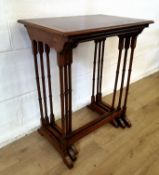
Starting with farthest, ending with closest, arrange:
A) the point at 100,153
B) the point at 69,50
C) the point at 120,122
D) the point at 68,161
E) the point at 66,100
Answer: the point at 120,122
the point at 100,153
the point at 68,161
the point at 66,100
the point at 69,50

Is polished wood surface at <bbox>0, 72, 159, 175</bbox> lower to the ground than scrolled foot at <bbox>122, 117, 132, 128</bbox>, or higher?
lower

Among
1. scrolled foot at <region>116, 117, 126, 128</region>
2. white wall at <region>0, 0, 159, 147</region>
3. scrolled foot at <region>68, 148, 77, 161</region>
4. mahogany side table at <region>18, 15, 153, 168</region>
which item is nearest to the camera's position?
mahogany side table at <region>18, 15, 153, 168</region>

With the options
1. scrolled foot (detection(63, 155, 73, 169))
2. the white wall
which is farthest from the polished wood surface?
the white wall

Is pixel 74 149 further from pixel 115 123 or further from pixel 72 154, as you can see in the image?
pixel 115 123

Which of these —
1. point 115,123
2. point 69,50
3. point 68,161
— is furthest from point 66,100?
point 115,123

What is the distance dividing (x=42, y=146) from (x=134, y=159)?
699 millimetres

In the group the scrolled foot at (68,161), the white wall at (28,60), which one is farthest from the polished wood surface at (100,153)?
the white wall at (28,60)

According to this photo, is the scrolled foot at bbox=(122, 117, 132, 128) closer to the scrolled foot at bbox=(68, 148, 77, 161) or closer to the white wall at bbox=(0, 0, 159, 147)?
the white wall at bbox=(0, 0, 159, 147)

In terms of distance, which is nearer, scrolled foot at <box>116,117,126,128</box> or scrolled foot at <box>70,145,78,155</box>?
scrolled foot at <box>70,145,78,155</box>

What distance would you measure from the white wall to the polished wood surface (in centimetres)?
16

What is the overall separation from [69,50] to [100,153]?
33.0 inches

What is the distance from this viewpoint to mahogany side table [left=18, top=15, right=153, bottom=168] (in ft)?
3.27

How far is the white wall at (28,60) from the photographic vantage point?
49.4 inches

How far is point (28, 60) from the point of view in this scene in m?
1.40
